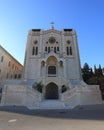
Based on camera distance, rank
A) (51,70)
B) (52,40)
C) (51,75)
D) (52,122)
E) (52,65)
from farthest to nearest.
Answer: (52,40), (52,65), (51,70), (51,75), (52,122)

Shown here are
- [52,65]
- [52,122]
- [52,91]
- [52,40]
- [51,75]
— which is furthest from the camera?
[52,40]

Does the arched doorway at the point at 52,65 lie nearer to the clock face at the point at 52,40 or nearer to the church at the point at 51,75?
the church at the point at 51,75

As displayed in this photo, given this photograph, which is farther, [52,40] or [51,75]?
[52,40]

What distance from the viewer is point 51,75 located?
99.7 feet

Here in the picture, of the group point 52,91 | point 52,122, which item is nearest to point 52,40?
point 52,91

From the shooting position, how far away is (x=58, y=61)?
1257 inches

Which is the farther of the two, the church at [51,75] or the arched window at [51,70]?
the arched window at [51,70]

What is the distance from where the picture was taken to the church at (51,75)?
761 inches

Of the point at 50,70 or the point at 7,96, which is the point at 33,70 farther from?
the point at 7,96

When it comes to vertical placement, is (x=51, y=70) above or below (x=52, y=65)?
below

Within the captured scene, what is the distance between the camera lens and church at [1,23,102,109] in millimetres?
19337

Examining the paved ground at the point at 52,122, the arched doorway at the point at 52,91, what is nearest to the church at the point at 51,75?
the arched doorway at the point at 52,91

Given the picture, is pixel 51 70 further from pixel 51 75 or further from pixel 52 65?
pixel 51 75

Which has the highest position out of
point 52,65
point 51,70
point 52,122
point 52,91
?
point 52,65
